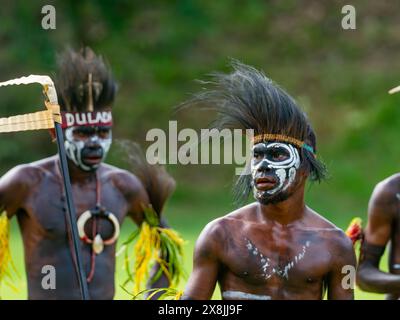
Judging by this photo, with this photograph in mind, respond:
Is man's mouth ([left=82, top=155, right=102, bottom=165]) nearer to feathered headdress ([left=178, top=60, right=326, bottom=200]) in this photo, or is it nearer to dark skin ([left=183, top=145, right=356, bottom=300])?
feathered headdress ([left=178, top=60, right=326, bottom=200])

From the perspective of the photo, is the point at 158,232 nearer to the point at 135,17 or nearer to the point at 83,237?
the point at 83,237

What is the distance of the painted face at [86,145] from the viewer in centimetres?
798

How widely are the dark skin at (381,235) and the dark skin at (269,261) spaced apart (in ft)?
3.73

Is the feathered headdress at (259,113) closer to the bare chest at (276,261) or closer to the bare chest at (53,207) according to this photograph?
the bare chest at (276,261)

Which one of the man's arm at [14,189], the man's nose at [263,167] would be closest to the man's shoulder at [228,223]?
the man's nose at [263,167]

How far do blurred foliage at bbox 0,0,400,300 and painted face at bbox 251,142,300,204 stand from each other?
43.3ft

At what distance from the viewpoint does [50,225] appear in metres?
7.91

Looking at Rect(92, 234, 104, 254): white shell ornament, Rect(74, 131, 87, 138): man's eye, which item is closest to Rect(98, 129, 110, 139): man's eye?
Rect(74, 131, 87, 138): man's eye

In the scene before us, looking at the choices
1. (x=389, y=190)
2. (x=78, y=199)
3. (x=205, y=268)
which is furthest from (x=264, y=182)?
(x=78, y=199)

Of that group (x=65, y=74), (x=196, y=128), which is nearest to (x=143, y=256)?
(x=65, y=74)

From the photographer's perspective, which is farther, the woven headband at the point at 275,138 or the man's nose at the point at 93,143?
the man's nose at the point at 93,143

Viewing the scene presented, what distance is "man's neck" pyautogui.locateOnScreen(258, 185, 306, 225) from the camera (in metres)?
6.00

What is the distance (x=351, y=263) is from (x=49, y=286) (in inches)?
103
